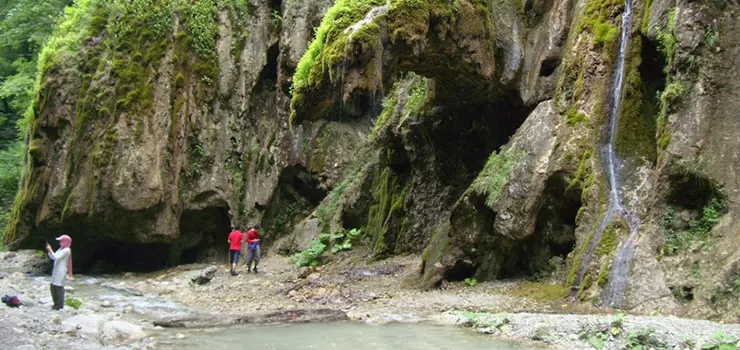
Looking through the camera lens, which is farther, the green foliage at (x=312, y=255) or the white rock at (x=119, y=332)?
the green foliage at (x=312, y=255)

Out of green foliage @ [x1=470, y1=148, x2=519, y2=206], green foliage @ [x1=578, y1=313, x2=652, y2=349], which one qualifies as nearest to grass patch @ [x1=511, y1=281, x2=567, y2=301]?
green foliage @ [x1=470, y1=148, x2=519, y2=206]

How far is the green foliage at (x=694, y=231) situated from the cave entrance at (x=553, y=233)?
2007mm

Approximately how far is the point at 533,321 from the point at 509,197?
387 centimetres

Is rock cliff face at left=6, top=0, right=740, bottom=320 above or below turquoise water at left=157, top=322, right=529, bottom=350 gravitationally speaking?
above

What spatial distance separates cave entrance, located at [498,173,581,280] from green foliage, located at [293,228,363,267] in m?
7.01

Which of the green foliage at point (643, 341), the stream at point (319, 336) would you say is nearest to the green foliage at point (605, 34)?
the stream at point (319, 336)

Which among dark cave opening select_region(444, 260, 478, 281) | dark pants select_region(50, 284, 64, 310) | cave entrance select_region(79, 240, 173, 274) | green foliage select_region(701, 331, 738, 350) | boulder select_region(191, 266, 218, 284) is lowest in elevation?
cave entrance select_region(79, 240, 173, 274)

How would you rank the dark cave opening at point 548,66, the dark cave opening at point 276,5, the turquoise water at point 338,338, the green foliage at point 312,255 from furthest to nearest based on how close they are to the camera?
the dark cave opening at point 276,5 → the green foliage at point 312,255 → the dark cave opening at point 548,66 → the turquoise water at point 338,338

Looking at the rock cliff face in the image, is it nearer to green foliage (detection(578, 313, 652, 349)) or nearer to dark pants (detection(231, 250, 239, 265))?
green foliage (detection(578, 313, 652, 349))

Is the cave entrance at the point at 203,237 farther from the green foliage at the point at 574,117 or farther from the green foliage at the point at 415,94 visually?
the green foliage at the point at 574,117

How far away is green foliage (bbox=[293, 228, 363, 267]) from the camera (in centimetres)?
1697

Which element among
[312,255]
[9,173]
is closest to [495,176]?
[312,255]

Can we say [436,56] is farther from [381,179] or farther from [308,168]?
[308,168]

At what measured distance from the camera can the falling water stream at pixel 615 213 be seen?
26.7ft
